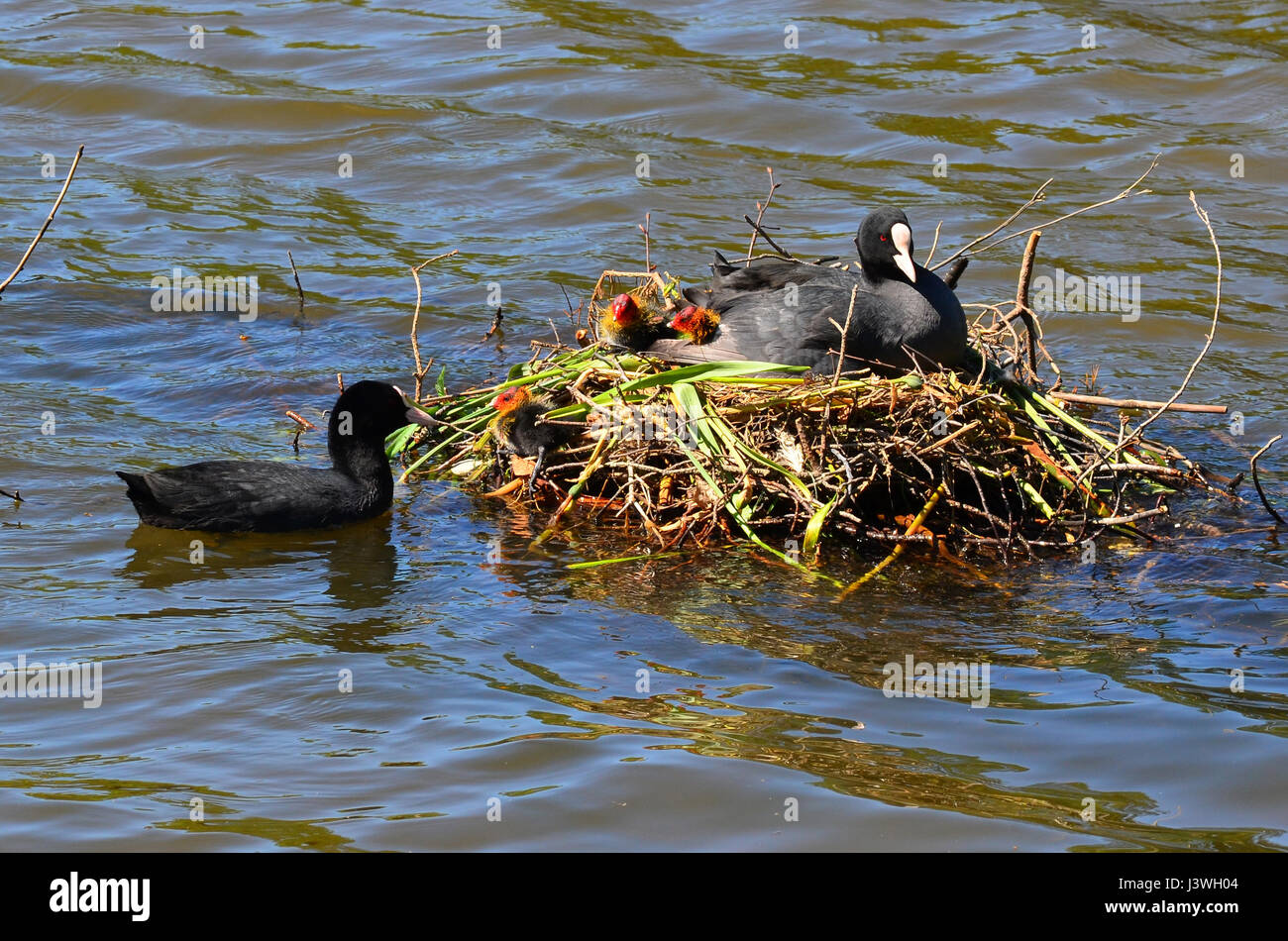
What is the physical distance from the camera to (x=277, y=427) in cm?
852

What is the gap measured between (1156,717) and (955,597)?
124cm

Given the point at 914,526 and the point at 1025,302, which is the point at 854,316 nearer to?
the point at 914,526

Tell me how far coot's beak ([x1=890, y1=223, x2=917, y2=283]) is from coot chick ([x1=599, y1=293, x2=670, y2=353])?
1.10 m

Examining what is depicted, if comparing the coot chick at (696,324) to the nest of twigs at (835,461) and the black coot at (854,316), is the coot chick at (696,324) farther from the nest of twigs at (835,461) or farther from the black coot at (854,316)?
the nest of twigs at (835,461)

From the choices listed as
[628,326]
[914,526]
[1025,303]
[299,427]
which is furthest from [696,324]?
[299,427]

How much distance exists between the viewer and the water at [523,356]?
4746mm

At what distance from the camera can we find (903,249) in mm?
6812

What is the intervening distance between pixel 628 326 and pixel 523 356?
8.18 feet

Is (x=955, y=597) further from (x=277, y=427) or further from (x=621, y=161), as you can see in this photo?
(x=621, y=161)

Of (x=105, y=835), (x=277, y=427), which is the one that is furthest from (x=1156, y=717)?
(x=277, y=427)

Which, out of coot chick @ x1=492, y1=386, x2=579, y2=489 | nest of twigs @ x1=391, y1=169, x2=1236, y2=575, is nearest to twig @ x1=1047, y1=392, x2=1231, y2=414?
nest of twigs @ x1=391, y1=169, x2=1236, y2=575

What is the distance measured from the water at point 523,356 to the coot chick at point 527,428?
37 centimetres

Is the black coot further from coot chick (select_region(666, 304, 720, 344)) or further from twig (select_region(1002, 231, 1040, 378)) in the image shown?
twig (select_region(1002, 231, 1040, 378))

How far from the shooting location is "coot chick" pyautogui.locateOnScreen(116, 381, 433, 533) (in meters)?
6.80
